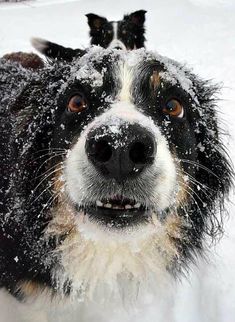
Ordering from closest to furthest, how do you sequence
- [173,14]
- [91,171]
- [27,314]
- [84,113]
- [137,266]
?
[91,171]
[84,113]
[137,266]
[27,314]
[173,14]

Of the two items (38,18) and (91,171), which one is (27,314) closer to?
(91,171)

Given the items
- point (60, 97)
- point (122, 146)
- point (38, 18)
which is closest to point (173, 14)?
point (38, 18)

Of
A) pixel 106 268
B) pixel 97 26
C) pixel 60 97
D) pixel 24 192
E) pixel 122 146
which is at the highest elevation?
pixel 97 26

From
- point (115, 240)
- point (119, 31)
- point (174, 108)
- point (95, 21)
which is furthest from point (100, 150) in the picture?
point (95, 21)

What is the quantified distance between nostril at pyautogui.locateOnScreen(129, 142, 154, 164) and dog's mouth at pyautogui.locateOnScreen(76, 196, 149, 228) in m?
0.23

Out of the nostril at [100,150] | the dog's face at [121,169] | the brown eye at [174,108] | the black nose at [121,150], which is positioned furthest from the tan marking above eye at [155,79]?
the nostril at [100,150]

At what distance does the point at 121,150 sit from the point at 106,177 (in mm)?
198

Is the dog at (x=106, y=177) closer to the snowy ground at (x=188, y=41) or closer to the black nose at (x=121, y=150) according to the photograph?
the black nose at (x=121, y=150)

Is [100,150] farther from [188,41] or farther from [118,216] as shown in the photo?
[188,41]

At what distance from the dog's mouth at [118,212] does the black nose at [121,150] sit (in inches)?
7.2

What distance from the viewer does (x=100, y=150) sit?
206 cm

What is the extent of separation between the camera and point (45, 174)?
2715 mm

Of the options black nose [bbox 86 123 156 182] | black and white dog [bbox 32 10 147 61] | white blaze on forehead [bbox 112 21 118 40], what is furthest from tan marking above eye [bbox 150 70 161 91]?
white blaze on forehead [bbox 112 21 118 40]

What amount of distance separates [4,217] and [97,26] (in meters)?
5.74
